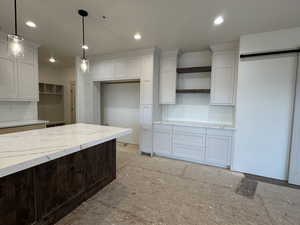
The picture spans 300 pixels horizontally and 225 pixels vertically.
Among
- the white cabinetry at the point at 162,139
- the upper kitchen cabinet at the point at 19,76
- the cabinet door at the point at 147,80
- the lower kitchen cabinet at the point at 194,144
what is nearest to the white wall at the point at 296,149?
the lower kitchen cabinet at the point at 194,144

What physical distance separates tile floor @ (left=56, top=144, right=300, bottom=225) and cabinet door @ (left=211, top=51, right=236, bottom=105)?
1586 millimetres

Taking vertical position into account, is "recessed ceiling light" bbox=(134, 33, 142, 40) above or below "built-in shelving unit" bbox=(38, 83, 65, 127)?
above

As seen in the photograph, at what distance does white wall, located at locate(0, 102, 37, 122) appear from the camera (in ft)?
11.1

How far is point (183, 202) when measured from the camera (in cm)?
206

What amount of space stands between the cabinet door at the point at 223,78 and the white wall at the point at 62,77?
5313 millimetres

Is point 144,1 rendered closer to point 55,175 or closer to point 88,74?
point 55,175

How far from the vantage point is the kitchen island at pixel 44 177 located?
1.22 meters

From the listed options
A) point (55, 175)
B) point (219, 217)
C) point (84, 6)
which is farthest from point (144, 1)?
point (219, 217)

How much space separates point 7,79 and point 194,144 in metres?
4.43

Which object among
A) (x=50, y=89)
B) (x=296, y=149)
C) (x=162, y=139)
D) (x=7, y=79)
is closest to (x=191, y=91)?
(x=162, y=139)

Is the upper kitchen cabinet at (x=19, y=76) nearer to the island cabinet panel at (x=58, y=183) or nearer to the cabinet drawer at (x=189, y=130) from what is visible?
the island cabinet panel at (x=58, y=183)

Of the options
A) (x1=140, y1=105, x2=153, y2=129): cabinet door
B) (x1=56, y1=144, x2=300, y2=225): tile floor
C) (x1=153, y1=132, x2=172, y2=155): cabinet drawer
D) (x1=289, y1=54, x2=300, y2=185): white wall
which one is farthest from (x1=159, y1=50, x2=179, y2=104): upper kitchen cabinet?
(x1=289, y1=54, x2=300, y2=185): white wall

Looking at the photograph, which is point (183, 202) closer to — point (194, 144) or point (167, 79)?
point (194, 144)

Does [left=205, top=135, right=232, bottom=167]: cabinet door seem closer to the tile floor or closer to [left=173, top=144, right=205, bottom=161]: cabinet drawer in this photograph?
[left=173, top=144, right=205, bottom=161]: cabinet drawer
